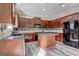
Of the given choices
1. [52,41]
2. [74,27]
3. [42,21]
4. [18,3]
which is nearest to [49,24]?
[42,21]

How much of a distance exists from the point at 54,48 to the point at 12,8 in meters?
1.06

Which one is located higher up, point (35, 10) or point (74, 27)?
point (35, 10)

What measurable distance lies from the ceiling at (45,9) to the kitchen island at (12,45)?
17.9 inches

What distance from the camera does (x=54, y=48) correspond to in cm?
224

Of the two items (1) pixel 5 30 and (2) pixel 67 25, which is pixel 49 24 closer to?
(2) pixel 67 25

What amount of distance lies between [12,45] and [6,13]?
1.94 feet

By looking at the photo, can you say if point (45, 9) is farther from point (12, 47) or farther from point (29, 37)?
point (12, 47)

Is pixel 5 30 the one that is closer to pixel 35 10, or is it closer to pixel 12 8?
pixel 12 8

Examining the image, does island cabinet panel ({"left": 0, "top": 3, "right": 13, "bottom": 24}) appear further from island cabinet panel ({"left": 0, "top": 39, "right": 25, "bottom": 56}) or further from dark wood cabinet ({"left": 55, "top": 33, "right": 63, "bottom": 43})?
dark wood cabinet ({"left": 55, "top": 33, "right": 63, "bottom": 43})

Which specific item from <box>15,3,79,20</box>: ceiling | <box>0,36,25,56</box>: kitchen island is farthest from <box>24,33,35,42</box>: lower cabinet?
<box>15,3,79,20</box>: ceiling

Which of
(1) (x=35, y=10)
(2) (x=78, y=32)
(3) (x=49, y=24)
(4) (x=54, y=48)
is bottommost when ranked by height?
(4) (x=54, y=48)

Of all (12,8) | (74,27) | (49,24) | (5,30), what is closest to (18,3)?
(12,8)

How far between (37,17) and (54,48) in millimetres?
647

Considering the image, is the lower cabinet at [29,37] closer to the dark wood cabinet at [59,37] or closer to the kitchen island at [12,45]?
the kitchen island at [12,45]
